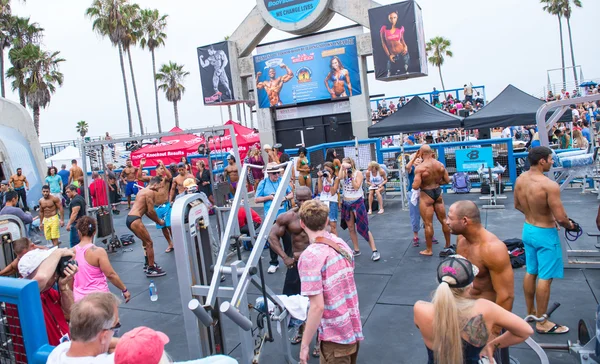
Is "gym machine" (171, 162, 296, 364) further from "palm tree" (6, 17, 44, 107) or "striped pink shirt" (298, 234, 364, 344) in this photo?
"palm tree" (6, 17, 44, 107)

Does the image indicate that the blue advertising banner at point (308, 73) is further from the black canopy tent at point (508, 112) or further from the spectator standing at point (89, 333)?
the spectator standing at point (89, 333)

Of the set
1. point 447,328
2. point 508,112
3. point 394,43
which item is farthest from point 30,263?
point 394,43

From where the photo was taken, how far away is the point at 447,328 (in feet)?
7.14

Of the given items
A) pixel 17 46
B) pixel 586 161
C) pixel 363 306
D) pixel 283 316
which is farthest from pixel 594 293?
pixel 17 46

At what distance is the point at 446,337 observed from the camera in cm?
218

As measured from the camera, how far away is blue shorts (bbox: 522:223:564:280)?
4293 millimetres

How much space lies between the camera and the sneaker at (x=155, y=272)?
766 cm

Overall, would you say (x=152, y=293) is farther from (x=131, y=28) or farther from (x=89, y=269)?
(x=131, y=28)

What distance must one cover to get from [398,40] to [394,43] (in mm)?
179

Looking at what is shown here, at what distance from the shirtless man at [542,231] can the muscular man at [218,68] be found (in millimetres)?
17171

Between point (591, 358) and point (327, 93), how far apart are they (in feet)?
52.0

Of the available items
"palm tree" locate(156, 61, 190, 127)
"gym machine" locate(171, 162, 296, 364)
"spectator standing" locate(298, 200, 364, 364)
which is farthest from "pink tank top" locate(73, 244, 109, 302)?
"palm tree" locate(156, 61, 190, 127)

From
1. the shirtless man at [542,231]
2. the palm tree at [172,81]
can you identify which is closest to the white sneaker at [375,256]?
the shirtless man at [542,231]

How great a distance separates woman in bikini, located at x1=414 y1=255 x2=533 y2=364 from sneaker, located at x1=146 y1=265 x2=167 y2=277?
6.21 metres
